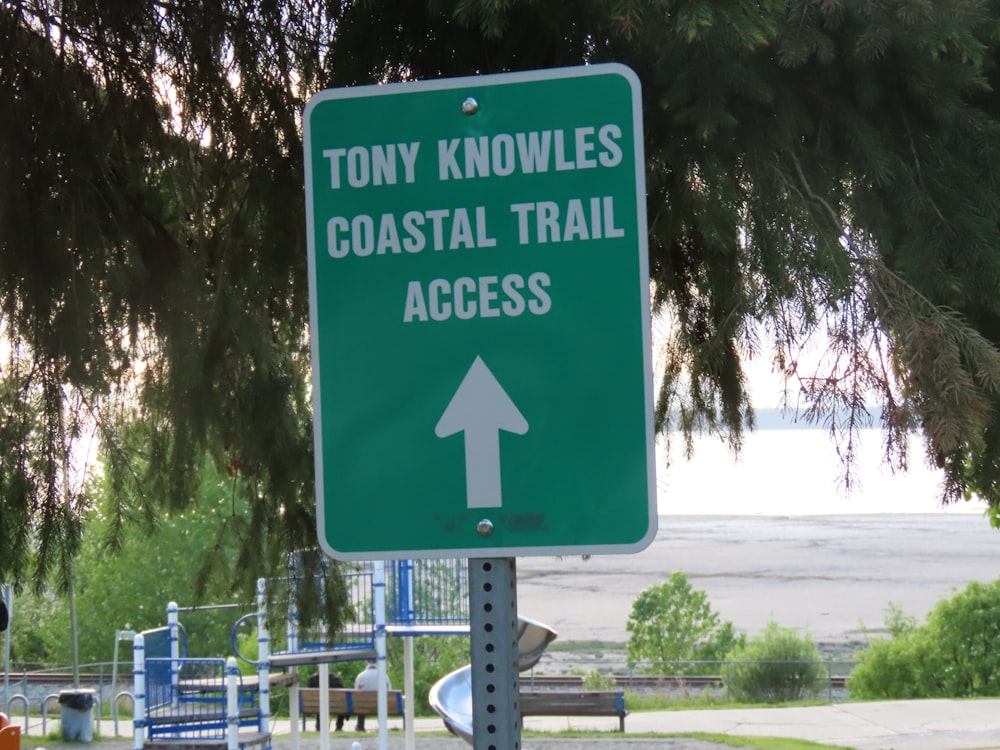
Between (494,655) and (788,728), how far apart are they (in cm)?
1351

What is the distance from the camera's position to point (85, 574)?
85.7 ft

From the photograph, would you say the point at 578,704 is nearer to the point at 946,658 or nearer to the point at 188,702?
the point at 188,702

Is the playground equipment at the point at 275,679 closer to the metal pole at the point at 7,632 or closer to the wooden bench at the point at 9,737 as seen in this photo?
the metal pole at the point at 7,632

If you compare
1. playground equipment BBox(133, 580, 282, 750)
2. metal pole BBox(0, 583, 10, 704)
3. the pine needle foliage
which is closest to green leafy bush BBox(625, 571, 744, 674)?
metal pole BBox(0, 583, 10, 704)

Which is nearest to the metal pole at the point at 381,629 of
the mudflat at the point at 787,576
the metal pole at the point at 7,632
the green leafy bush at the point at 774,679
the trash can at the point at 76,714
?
the metal pole at the point at 7,632

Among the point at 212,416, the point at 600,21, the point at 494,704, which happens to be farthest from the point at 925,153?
the point at 212,416

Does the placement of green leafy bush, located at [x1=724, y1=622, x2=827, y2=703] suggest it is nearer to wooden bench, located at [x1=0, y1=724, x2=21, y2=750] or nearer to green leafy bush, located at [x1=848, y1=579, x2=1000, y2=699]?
green leafy bush, located at [x1=848, y1=579, x2=1000, y2=699]

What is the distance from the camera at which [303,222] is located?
14.3ft

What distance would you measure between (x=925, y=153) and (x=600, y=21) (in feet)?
3.45

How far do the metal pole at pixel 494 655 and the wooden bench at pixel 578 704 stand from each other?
13923 mm

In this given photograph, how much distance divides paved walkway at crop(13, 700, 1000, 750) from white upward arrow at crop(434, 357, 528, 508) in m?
10.7

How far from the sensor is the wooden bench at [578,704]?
603 inches

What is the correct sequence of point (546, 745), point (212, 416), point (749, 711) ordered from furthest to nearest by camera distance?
1. point (749, 711)
2. point (546, 745)
3. point (212, 416)

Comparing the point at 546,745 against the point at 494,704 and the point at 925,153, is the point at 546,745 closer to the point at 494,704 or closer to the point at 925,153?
the point at 925,153
